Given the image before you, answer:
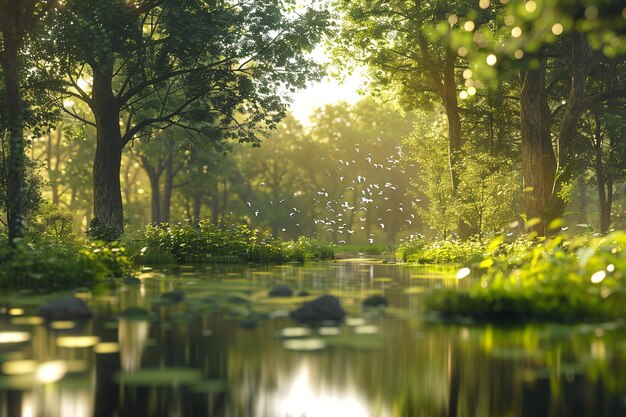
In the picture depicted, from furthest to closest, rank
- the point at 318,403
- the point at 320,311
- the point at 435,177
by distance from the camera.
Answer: the point at 435,177 → the point at 320,311 → the point at 318,403

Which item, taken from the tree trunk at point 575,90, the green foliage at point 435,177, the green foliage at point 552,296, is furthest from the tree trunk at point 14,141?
the green foliage at point 435,177

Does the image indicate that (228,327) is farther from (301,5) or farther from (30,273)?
(301,5)

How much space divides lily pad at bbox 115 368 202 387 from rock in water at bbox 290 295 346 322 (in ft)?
12.0

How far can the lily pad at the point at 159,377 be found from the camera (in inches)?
267

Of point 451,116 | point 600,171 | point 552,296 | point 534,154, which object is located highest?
point 451,116

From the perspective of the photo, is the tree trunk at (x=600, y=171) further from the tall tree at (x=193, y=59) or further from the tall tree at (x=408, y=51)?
the tall tree at (x=193, y=59)

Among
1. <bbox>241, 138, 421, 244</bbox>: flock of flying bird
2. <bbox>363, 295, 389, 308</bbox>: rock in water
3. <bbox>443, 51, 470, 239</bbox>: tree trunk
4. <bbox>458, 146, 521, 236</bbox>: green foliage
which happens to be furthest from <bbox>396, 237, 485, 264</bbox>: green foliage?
A: <bbox>241, 138, 421, 244</bbox>: flock of flying bird

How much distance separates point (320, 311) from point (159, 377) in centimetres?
407

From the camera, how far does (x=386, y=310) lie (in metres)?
12.0

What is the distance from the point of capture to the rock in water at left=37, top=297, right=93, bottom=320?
427 inches

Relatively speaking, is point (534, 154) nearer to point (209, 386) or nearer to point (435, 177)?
point (435, 177)

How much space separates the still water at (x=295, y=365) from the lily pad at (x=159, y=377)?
0.04 feet

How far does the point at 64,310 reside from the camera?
1091 cm

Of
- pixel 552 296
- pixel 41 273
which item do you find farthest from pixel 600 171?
pixel 41 273
